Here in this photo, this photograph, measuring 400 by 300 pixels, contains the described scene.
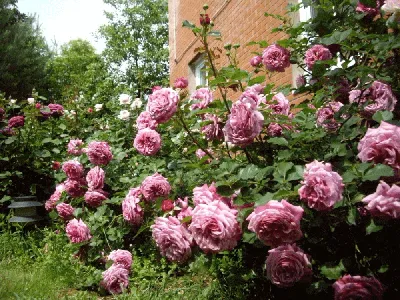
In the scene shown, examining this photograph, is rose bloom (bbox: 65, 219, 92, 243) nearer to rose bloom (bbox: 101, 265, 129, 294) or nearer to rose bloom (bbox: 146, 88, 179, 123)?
rose bloom (bbox: 101, 265, 129, 294)

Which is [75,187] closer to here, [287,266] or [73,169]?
[73,169]

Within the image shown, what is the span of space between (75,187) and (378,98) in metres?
2.52

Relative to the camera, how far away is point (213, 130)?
208 centimetres

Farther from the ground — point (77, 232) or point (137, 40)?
point (137, 40)

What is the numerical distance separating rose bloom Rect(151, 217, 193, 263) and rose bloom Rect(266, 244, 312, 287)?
15.8 inches

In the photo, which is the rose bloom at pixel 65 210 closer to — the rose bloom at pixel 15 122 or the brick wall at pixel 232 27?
the rose bloom at pixel 15 122

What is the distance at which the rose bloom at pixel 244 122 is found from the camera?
1646 mm

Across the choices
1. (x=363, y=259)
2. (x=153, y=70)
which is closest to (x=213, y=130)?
(x=363, y=259)

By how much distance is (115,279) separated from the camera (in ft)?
8.42

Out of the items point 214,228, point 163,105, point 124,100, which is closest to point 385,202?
point 214,228

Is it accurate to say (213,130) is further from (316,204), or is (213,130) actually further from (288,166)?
(316,204)

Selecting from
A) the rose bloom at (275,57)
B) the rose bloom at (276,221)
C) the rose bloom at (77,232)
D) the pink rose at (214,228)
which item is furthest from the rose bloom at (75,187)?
the rose bloom at (276,221)

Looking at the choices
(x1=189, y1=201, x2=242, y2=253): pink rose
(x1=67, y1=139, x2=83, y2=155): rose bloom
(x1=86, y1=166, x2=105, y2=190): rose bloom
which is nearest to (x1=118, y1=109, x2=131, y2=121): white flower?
(x1=67, y1=139, x2=83, y2=155): rose bloom

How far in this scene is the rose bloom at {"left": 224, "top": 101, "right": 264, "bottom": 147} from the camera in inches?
64.8
